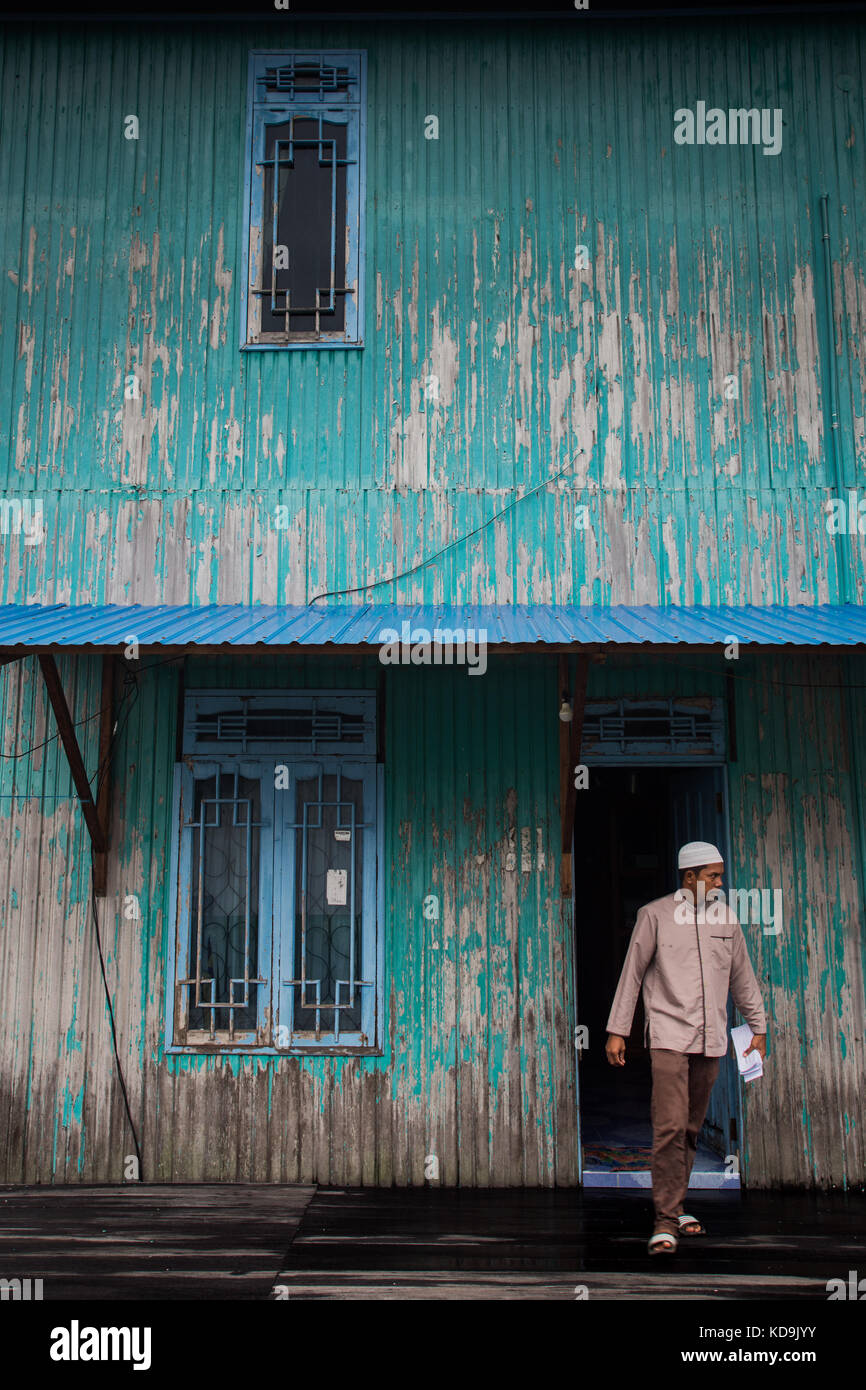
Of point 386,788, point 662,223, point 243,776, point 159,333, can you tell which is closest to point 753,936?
point 386,788

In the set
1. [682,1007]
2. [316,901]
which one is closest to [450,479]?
[316,901]

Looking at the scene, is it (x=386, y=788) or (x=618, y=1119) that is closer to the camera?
(x=386, y=788)

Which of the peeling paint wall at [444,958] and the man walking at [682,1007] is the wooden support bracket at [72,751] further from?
the man walking at [682,1007]

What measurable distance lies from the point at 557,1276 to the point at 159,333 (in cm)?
613

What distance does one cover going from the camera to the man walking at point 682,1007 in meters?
4.77

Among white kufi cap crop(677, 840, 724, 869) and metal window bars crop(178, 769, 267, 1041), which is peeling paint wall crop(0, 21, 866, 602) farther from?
white kufi cap crop(677, 840, 724, 869)

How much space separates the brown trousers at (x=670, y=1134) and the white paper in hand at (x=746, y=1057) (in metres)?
0.22

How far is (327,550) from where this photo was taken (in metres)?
6.76

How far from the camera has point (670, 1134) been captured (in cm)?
476

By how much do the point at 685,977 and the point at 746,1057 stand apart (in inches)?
22.8

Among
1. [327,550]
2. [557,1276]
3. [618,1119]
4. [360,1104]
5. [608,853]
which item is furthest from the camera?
[608,853]

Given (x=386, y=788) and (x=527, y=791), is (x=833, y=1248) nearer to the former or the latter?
(x=527, y=791)

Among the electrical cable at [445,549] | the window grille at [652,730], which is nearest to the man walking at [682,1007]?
the window grille at [652,730]

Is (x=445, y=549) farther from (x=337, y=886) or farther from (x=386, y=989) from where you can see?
(x=386, y=989)
